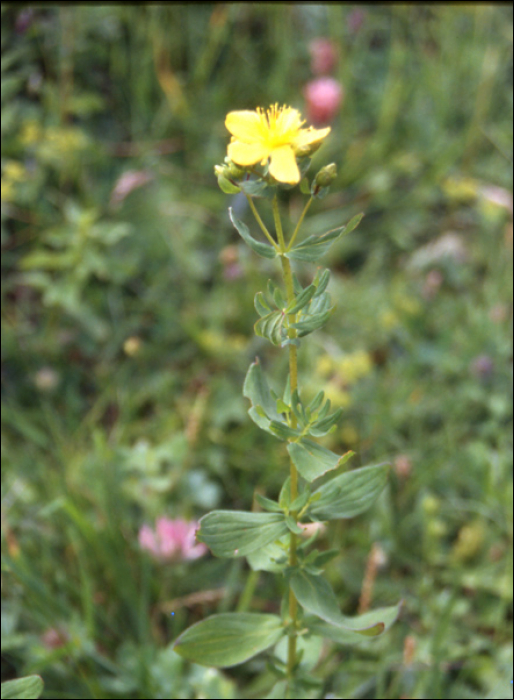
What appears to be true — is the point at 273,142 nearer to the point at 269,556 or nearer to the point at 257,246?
the point at 257,246

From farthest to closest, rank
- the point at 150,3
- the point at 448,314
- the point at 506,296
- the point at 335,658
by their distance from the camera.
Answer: the point at 150,3
the point at 448,314
the point at 506,296
the point at 335,658

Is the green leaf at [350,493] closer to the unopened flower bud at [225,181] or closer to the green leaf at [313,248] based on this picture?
the green leaf at [313,248]

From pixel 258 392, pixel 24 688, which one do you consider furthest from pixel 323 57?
pixel 24 688

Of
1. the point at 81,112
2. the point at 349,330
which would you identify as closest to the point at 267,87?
the point at 81,112

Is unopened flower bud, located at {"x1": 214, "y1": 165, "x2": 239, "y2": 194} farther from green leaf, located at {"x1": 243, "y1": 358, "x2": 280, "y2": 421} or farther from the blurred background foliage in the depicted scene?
green leaf, located at {"x1": 243, "y1": 358, "x2": 280, "y2": 421}

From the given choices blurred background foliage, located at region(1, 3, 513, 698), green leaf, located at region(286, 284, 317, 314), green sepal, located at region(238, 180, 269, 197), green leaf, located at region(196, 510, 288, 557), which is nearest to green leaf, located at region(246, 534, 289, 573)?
green leaf, located at region(196, 510, 288, 557)

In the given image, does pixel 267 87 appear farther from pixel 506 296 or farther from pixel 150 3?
pixel 506 296

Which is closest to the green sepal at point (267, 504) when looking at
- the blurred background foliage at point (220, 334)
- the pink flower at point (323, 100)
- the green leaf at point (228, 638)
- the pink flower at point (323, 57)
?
the green leaf at point (228, 638)
